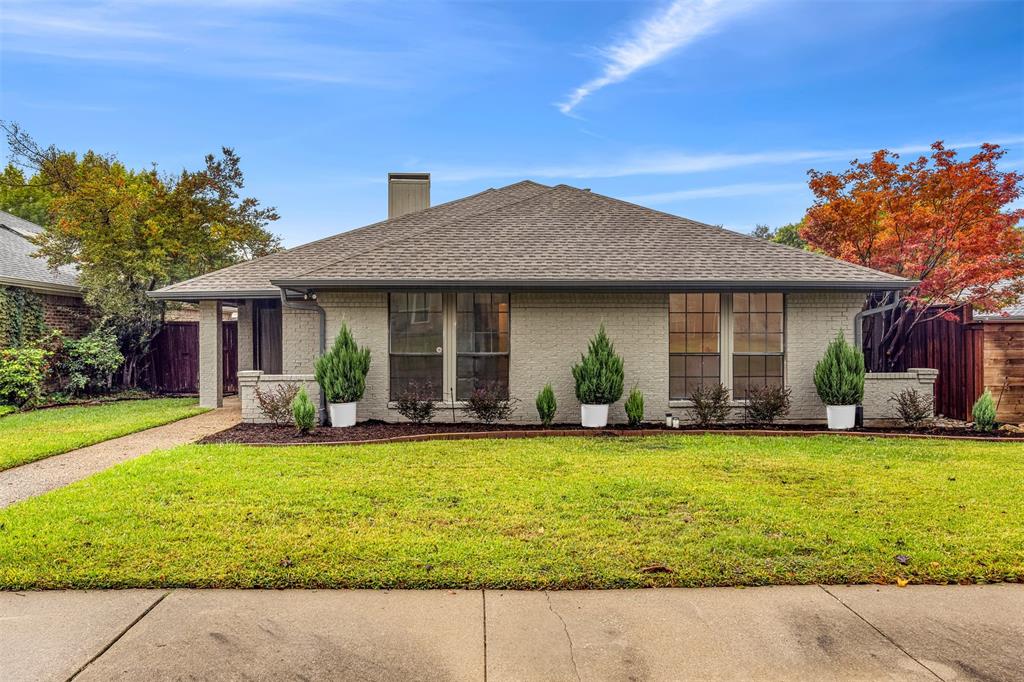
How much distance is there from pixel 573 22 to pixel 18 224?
60.2 ft

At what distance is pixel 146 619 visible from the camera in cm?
337

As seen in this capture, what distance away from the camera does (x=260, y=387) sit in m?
9.96

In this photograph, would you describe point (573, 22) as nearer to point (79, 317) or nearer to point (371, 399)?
point (371, 399)

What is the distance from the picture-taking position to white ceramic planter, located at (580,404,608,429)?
31.8ft

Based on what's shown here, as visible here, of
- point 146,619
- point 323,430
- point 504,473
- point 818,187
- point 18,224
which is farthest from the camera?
point 18,224

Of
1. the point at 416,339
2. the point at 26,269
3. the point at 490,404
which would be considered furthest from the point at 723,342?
the point at 26,269

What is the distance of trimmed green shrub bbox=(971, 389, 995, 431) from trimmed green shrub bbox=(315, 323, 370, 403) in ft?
32.6

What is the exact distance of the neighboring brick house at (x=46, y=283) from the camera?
45.7ft

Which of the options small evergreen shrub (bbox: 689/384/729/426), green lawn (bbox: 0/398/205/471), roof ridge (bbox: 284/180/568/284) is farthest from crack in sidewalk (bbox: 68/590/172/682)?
small evergreen shrub (bbox: 689/384/729/426)

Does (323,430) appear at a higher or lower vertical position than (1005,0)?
lower

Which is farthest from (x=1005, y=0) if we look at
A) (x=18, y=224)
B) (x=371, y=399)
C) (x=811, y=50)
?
A: (x=18, y=224)

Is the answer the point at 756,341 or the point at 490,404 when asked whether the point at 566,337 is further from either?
the point at 756,341

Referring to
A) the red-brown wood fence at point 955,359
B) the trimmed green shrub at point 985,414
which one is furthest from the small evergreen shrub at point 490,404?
the red-brown wood fence at point 955,359

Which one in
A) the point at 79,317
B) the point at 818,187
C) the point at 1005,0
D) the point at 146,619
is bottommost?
the point at 146,619
